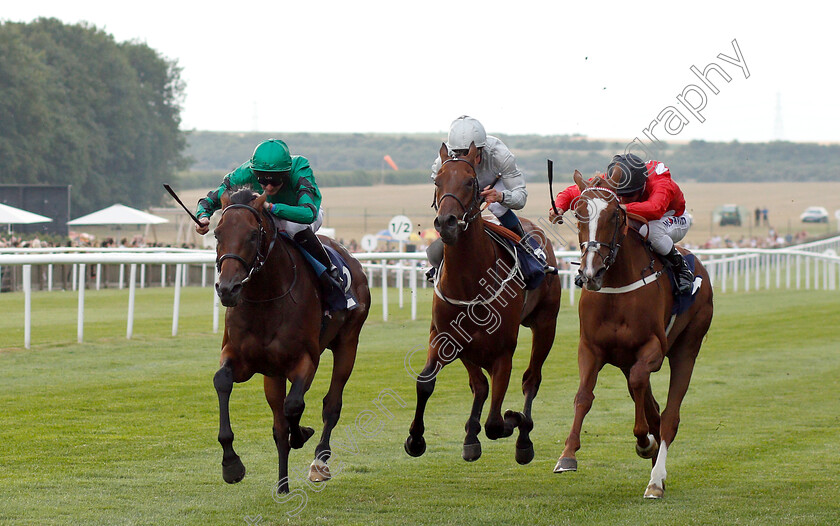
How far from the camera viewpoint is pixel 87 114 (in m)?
51.8

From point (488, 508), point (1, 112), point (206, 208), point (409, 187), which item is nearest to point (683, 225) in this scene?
point (488, 508)

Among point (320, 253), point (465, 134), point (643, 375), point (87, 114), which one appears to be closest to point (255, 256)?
point (320, 253)

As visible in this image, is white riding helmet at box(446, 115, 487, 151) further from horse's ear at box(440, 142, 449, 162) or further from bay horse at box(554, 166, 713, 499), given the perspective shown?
bay horse at box(554, 166, 713, 499)

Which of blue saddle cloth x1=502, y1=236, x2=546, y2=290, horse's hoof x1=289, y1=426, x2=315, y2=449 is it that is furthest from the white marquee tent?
horse's hoof x1=289, y1=426, x2=315, y2=449

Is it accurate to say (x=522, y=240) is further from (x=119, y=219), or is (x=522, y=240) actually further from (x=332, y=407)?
(x=119, y=219)

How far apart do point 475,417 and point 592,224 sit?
4.18ft

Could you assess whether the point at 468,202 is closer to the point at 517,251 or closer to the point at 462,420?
the point at 517,251

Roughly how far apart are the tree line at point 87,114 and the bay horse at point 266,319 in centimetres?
4187

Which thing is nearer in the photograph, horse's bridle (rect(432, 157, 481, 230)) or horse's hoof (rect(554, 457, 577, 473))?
horse's hoof (rect(554, 457, 577, 473))

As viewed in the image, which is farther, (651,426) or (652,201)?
(651,426)

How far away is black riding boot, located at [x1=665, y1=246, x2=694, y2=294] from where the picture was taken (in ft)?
20.4

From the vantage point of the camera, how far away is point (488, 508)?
5312 mm

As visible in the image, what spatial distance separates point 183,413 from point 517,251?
292 centimetres

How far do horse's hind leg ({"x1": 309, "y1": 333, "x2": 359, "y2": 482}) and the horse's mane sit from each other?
137 cm
